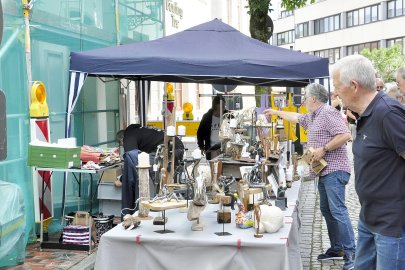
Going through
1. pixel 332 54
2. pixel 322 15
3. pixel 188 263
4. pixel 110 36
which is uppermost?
pixel 322 15

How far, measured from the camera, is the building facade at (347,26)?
5103cm

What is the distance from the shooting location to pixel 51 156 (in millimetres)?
6105

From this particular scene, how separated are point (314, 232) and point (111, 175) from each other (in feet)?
9.08

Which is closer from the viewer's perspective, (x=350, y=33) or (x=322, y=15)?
(x=350, y=33)

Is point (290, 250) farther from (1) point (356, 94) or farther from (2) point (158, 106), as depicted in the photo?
(2) point (158, 106)

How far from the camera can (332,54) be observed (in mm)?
60500

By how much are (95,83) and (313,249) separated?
4068mm

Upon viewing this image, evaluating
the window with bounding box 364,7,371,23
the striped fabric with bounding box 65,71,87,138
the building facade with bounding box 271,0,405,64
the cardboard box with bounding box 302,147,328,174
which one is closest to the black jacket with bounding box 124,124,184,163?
the striped fabric with bounding box 65,71,87,138

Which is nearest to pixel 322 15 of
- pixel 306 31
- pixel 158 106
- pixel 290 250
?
pixel 306 31

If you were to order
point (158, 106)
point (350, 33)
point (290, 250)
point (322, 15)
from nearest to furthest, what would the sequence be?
point (290, 250), point (158, 106), point (350, 33), point (322, 15)

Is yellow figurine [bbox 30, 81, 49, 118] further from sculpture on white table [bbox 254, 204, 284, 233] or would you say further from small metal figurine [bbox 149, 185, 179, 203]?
sculpture on white table [bbox 254, 204, 284, 233]

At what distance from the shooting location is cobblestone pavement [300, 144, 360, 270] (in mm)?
6016

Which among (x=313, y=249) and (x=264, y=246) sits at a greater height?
(x=264, y=246)

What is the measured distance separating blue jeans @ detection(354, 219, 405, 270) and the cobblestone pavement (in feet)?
8.15
